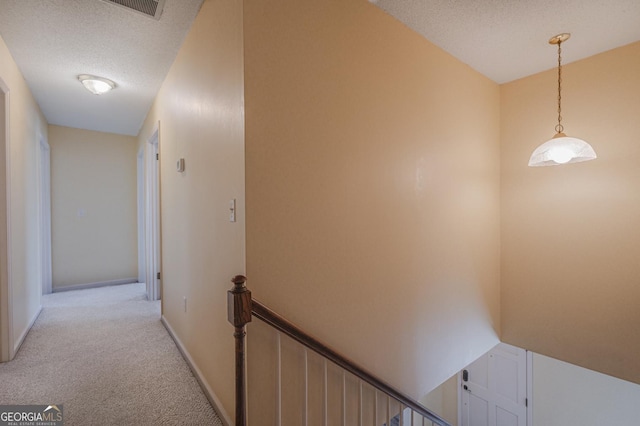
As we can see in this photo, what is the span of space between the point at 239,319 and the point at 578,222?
306 centimetres

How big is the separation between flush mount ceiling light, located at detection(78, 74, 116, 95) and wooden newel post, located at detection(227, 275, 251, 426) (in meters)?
2.76

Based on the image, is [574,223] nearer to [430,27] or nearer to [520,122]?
[520,122]

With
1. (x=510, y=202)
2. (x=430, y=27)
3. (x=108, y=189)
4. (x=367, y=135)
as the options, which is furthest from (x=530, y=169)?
(x=108, y=189)

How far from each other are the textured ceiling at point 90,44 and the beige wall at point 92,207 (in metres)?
1.18

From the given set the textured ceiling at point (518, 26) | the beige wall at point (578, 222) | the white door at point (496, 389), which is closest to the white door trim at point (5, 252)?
the textured ceiling at point (518, 26)

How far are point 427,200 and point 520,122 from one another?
157 cm

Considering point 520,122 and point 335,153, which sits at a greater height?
point 520,122

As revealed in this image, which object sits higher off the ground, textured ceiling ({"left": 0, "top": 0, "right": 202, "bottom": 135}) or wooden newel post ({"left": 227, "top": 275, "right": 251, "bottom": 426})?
textured ceiling ({"left": 0, "top": 0, "right": 202, "bottom": 135})

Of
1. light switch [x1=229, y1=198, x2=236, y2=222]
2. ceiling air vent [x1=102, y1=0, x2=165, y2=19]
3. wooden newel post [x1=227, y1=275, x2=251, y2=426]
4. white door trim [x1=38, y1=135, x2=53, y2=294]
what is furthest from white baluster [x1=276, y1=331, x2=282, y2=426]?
white door trim [x1=38, y1=135, x2=53, y2=294]

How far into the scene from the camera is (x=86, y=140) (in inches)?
178

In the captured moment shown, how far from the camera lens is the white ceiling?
1945 millimetres

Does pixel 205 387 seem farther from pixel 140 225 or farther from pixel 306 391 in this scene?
pixel 140 225

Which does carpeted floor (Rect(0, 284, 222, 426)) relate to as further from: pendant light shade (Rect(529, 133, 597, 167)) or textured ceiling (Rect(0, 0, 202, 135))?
pendant light shade (Rect(529, 133, 597, 167))

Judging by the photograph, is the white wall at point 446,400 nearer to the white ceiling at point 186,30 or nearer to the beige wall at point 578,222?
the beige wall at point 578,222
